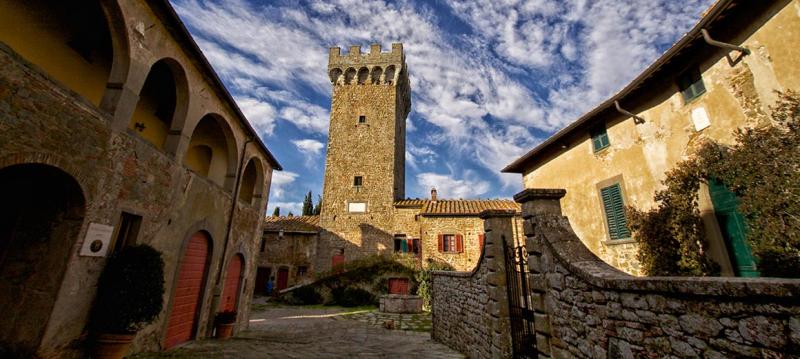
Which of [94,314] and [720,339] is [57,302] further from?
[720,339]

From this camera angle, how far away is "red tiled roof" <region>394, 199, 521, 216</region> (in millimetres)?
20594

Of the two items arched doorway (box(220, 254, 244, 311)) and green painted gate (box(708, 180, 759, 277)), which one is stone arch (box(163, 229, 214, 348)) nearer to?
arched doorway (box(220, 254, 244, 311))

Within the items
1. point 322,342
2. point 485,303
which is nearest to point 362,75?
point 322,342

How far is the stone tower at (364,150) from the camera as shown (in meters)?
22.1

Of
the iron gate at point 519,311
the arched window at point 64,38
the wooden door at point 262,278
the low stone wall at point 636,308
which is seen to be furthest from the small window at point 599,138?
the wooden door at point 262,278

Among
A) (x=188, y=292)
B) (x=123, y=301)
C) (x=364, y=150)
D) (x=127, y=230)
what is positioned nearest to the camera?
(x=123, y=301)

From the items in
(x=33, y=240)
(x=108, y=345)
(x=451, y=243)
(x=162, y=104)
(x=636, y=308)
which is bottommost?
(x=108, y=345)

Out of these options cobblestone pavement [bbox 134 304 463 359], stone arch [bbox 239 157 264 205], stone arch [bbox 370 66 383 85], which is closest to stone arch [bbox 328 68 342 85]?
stone arch [bbox 370 66 383 85]

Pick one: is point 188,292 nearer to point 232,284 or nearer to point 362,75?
point 232,284

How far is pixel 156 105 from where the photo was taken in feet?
26.4

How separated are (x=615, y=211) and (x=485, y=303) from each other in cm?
522

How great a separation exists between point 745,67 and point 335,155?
849 inches

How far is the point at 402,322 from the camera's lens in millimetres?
12578

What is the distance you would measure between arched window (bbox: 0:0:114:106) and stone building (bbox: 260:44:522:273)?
55.5 ft
